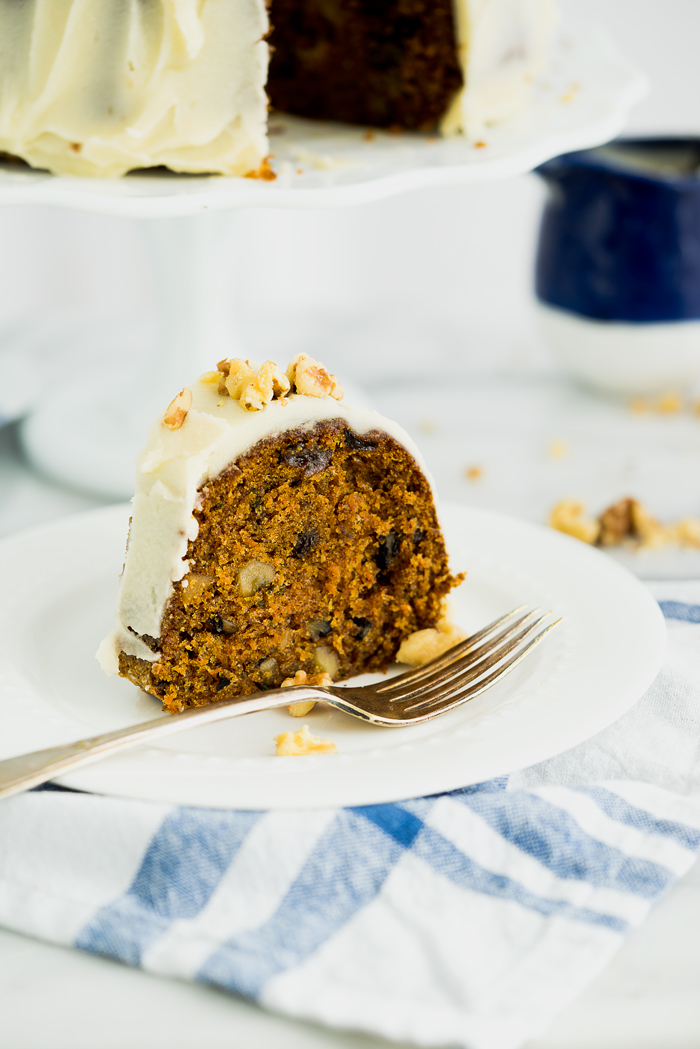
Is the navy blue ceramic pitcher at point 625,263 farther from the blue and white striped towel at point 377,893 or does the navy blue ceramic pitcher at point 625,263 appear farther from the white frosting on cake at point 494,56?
the blue and white striped towel at point 377,893

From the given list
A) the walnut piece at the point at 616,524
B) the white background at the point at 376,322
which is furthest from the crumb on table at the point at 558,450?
the walnut piece at the point at 616,524

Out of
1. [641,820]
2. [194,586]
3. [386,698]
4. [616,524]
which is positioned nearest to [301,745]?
[386,698]

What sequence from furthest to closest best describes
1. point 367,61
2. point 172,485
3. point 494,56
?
point 367,61
point 494,56
point 172,485

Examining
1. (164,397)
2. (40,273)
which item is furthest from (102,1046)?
(40,273)

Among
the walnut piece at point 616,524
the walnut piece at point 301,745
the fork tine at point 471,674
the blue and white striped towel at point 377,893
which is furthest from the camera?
the walnut piece at point 616,524

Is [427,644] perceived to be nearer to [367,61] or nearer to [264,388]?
[264,388]

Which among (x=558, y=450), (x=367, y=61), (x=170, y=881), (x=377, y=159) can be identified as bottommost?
(x=170, y=881)

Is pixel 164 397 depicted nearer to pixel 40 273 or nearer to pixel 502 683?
pixel 502 683
